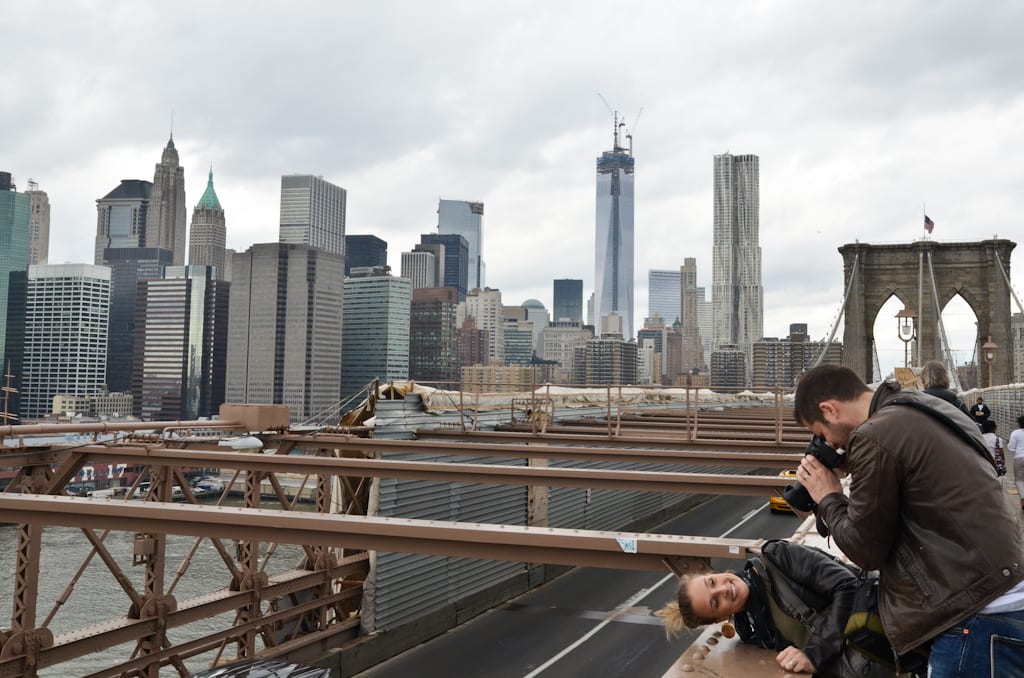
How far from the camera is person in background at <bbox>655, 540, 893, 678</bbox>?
3.18 m

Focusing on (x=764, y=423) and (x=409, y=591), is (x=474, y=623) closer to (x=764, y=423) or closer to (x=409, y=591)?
(x=409, y=591)

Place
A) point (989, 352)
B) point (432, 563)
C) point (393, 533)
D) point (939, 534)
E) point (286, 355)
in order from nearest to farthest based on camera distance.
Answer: point (939, 534)
point (393, 533)
point (432, 563)
point (989, 352)
point (286, 355)

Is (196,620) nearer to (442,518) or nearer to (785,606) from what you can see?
(442,518)

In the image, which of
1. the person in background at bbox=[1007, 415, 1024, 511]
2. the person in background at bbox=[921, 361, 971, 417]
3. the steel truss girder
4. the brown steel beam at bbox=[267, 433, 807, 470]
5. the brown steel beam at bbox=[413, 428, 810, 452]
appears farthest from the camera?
the brown steel beam at bbox=[413, 428, 810, 452]

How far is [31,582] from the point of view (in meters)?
9.41

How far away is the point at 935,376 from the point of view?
23.6ft

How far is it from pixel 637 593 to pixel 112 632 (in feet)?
47.2

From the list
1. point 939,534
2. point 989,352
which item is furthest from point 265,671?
point 989,352

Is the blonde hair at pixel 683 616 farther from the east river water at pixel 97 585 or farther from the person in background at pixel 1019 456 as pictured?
the east river water at pixel 97 585

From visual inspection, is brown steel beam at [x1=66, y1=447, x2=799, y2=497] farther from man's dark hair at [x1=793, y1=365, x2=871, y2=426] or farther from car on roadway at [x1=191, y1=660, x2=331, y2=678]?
man's dark hair at [x1=793, y1=365, x2=871, y2=426]

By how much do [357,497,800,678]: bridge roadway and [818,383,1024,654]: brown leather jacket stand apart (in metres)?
12.1

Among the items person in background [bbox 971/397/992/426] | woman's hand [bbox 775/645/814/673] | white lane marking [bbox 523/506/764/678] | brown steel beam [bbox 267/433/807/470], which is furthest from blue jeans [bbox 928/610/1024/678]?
white lane marking [bbox 523/506/764/678]

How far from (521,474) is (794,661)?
535cm

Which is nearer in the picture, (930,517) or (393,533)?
(930,517)
